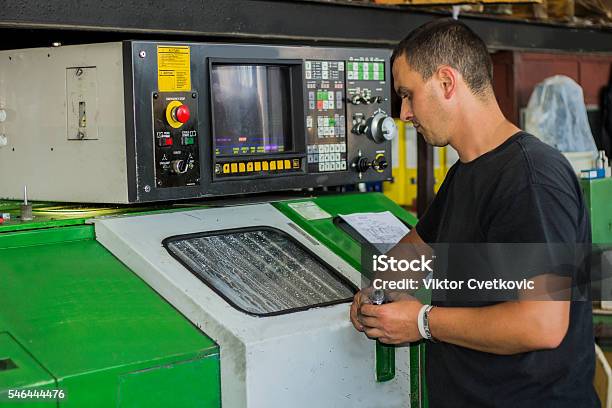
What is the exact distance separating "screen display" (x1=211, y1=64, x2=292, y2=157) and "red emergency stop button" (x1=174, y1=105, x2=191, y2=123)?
8 cm

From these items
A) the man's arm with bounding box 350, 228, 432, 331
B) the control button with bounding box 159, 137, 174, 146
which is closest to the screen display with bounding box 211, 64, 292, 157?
the control button with bounding box 159, 137, 174, 146

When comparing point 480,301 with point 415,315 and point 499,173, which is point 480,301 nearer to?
point 415,315

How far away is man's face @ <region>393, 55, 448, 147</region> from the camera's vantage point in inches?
62.9

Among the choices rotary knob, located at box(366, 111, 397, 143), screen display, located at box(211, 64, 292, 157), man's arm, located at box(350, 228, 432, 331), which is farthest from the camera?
rotary knob, located at box(366, 111, 397, 143)

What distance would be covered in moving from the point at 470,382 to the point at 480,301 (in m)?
0.15

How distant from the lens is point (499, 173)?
1493 millimetres

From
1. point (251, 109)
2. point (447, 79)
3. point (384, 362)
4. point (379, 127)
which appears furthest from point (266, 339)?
point (379, 127)

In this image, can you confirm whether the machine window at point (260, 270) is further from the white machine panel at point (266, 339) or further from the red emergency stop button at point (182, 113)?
the red emergency stop button at point (182, 113)

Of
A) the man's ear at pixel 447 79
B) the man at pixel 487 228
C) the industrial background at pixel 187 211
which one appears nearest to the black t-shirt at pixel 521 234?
the man at pixel 487 228

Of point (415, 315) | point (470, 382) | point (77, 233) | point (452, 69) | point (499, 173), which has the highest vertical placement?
point (452, 69)

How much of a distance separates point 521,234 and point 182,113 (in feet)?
2.73

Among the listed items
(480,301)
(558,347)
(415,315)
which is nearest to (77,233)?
(415,315)

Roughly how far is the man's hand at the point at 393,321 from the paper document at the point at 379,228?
1.48ft

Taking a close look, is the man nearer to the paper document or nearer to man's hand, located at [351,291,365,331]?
man's hand, located at [351,291,365,331]
